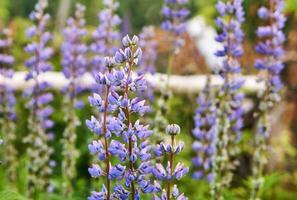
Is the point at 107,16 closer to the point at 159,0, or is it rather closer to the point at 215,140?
the point at 215,140

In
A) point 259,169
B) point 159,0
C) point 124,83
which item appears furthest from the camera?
point 159,0

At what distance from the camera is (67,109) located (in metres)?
5.37

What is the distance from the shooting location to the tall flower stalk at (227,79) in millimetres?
4355

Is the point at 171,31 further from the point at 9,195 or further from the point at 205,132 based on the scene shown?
the point at 9,195

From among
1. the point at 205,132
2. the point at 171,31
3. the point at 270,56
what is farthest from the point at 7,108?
the point at 270,56

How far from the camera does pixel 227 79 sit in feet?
14.6

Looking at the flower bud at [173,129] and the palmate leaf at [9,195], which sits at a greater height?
the flower bud at [173,129]

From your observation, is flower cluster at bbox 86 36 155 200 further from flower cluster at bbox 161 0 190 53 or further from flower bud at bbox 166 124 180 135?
flower cluster at bbox 161 0 190 53

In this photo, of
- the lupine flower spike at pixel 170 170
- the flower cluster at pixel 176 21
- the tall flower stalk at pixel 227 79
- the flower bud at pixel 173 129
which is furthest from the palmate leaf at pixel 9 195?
the flower cluster at pixel 176 21

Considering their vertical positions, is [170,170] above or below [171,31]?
→ below

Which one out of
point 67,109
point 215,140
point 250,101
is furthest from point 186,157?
point 215,140

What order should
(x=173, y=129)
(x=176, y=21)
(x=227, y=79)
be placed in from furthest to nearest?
1. (x=176, y=21)
2. (x=227, y=79)
3. (x=173, y=129)

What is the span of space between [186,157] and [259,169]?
3164mm

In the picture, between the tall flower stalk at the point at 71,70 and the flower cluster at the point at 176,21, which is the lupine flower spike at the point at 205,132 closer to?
the flower cluster at the point at 176,21
